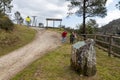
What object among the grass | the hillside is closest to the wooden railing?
the grass

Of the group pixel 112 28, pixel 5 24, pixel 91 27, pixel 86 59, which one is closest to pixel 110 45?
pixel 86 59

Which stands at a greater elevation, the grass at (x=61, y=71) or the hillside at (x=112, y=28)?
the hillside at (x=112, y=28)

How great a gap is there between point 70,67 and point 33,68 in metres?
2.00

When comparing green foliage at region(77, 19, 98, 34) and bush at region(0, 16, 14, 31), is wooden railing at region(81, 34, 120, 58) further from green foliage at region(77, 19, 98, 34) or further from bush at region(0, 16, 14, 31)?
green foliage at region(77, 19, 98, 34)

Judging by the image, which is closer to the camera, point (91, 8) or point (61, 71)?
point (61, 71)

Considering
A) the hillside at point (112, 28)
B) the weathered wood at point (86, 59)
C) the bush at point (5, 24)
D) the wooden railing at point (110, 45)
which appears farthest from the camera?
the hillside at point (112, 28)

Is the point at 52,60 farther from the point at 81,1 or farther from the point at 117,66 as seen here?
the point at 81,1

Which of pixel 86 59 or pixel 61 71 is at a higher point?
pixel 86 59

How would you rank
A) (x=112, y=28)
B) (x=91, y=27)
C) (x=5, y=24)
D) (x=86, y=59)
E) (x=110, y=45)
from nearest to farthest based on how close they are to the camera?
(x=86, y=59), (x=110, y=45), (x=5, y=24), (x=112, y=28), (x=91, y=27)

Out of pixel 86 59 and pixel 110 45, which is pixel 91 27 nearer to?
pixel 110 45

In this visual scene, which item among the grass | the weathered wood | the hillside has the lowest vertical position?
the grass

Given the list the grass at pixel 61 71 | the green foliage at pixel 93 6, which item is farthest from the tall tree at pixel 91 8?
the grass at pixel 61 71

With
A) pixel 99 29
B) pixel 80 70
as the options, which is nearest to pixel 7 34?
pixel 80 70

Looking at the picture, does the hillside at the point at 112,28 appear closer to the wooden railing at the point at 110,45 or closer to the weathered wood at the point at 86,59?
the wooden railing at the point at 110,45
